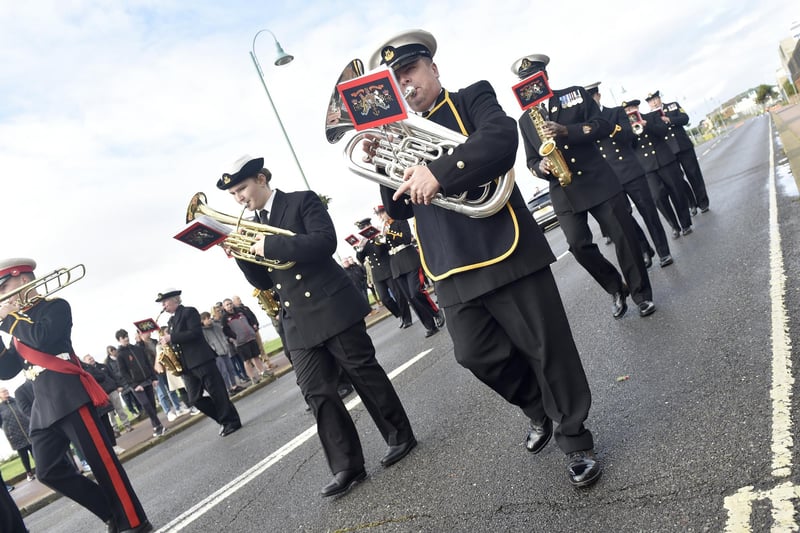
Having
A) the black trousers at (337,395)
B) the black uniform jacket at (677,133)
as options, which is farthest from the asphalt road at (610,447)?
the black uniform jacket at (677,133)

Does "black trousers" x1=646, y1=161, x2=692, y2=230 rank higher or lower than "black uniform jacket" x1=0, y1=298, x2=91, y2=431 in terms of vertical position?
lower

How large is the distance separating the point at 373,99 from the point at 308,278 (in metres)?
1.78

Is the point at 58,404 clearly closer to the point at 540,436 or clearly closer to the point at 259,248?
the point at 259,248

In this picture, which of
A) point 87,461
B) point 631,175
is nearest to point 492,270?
point 87,461

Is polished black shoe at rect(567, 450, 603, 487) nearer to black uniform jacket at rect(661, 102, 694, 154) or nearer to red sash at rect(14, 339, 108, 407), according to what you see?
red sash at rect(14, 339, 108, 407)

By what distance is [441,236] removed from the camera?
130 inches

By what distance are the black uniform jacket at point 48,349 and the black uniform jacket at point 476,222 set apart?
3.33m

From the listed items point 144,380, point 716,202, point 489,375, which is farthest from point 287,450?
point 716,202

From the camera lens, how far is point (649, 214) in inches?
299

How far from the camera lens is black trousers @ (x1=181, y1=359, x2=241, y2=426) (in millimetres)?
8648

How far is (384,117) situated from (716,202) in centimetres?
1092

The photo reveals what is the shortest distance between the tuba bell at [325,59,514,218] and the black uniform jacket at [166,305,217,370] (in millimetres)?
6166

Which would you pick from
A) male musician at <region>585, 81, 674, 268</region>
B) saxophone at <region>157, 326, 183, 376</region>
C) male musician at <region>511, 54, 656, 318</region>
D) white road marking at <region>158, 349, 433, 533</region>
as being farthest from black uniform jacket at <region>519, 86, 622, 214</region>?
saxophone at <region>157, 326, 183, 376</region>

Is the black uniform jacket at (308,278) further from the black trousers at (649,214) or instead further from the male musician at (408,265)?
the male musician at (408,265)
